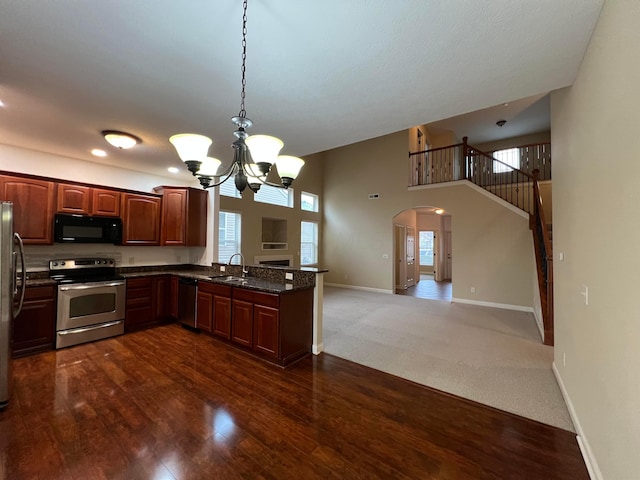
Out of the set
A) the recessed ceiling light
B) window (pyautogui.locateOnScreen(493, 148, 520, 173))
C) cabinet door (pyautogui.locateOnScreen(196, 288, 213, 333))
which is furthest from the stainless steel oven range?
window (pyautogui.locateOnScreen(493, 148, 520, 173))

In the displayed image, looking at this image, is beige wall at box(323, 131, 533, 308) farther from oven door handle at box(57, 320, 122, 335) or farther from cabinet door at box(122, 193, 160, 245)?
oven door handle at box(57, 320, 122, 335)

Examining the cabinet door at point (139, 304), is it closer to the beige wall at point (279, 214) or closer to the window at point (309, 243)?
the beige wall at point (279, 214)

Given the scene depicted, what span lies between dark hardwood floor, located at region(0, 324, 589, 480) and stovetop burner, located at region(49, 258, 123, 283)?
4.07 feet

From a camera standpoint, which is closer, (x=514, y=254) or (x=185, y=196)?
(x=185, y=196)

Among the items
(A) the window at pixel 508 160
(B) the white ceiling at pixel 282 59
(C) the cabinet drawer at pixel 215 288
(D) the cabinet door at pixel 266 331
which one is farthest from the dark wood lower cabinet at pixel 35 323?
(A) the window at pixel 508 160

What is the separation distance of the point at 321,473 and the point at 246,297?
2.08 meters

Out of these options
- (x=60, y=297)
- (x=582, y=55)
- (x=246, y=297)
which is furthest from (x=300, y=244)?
(x=582, y=55)

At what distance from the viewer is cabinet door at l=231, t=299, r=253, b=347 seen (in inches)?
129

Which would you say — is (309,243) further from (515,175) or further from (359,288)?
(515,175)

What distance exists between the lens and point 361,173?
8281mm

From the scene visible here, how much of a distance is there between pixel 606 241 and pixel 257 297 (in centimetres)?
299

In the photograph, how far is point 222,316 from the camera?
364 cm

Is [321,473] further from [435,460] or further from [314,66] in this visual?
[314,66]

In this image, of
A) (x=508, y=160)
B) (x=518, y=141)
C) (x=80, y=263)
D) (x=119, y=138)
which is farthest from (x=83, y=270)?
(x=518, y=141)
